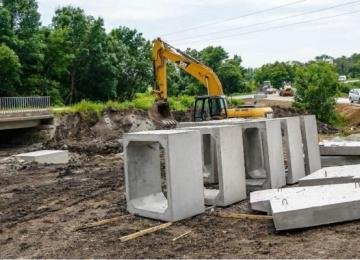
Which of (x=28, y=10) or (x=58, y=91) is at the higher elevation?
(x=28, y=10)

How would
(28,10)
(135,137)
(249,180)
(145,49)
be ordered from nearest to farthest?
(135,137) < (249,180) < (28,10) < (145,49)

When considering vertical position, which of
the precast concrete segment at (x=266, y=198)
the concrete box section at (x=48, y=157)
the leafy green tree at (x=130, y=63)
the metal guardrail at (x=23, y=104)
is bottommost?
the precast concrete segment at (x=266, y=198)

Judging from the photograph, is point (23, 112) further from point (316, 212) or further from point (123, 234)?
point (316, 212)

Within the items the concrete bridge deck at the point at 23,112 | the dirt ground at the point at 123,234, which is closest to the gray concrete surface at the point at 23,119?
the concrete bridge deck at the point at 23,112

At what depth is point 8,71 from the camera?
98.4ft

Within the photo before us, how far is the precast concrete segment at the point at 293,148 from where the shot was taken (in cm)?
1016

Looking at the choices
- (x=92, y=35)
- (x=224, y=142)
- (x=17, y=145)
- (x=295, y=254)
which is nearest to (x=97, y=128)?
(x=17, y=145)

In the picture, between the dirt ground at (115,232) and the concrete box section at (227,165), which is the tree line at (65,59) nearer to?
the dirt ground at (115,232)

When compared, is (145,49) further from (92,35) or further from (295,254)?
(295,254)

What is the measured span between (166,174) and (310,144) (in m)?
4.70

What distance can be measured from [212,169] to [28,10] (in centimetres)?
2807

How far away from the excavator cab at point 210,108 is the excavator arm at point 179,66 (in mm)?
1447

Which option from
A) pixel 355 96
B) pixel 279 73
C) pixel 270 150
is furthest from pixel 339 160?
pixel 279 73

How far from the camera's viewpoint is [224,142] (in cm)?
845
